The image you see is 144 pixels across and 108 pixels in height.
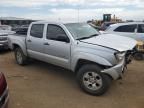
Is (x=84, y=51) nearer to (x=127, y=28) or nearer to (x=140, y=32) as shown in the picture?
(x=140, y=32)

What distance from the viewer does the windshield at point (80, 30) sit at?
627 cm

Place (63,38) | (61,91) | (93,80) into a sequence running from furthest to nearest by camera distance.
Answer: (63,38), (61,91), (93,80)

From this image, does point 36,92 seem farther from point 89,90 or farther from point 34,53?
point 34,53

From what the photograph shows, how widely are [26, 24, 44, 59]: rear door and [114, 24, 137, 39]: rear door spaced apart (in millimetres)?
4688

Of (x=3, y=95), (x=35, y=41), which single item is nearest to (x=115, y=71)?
(x=3, y=95)

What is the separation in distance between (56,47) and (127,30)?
17.6ft

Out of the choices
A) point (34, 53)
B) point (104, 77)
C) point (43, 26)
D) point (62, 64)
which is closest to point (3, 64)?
point (34, 53)

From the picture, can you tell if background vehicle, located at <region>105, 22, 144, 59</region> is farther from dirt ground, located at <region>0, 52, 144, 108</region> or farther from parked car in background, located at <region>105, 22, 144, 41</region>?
dirt ground, located at <region>0, 52, 144, 108</region>

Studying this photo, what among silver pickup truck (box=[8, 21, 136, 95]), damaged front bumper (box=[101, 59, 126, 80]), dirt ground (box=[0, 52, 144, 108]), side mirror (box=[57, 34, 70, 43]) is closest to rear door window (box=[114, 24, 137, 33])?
dirt ground (box=[0, 52, 144, 108])

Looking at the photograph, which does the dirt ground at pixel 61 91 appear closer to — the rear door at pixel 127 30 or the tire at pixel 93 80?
the tire at pixel 93 80

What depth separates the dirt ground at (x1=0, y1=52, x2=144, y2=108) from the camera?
5141mm

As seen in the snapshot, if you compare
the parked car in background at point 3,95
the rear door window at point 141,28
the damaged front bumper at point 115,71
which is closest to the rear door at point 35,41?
the damaged front bumper at point 115,71

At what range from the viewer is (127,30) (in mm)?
10734

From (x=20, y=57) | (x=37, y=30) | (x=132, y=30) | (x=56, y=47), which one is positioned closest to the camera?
(x=56, y=47)
